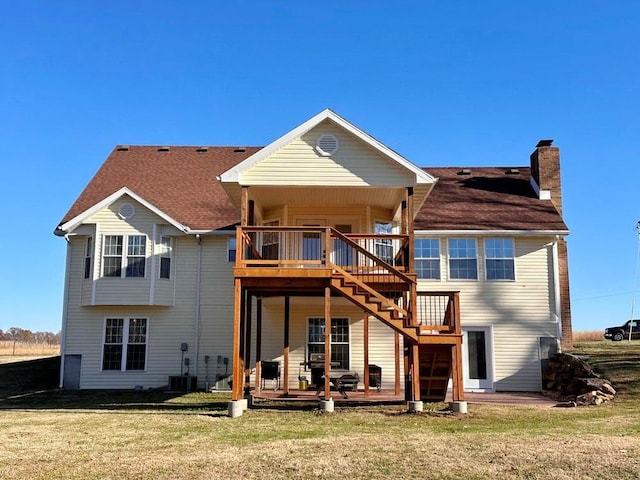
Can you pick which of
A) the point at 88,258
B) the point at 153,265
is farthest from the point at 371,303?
the point at 88,258

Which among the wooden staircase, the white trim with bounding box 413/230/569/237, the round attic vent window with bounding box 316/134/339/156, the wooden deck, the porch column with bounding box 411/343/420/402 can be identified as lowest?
the wooden deck

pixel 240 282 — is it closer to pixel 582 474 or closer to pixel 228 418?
pixel 228 418

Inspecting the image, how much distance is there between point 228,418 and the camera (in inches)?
470

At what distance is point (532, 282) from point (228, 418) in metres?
11.7

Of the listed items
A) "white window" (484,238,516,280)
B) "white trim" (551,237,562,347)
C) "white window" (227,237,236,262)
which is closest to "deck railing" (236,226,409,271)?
"white window" (227,237,236,262)

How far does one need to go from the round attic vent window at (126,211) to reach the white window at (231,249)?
320cm

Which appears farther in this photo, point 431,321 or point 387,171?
point 431,321

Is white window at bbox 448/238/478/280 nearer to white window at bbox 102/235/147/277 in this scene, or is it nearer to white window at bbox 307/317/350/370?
white window at bbox 307/317/350/370

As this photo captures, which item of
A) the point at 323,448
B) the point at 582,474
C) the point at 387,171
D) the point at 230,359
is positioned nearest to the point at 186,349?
the point at 230,359

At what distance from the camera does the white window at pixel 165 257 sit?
19016 millimetres

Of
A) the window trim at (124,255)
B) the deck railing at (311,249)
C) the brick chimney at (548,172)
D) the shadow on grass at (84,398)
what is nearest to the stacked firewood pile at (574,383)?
the deck railing at (311,249)

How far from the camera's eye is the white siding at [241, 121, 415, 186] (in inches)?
563

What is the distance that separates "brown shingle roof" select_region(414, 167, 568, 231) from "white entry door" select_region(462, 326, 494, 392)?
3474mm

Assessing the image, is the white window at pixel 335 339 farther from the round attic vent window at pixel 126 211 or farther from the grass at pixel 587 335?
the grass at pixel 587 335
